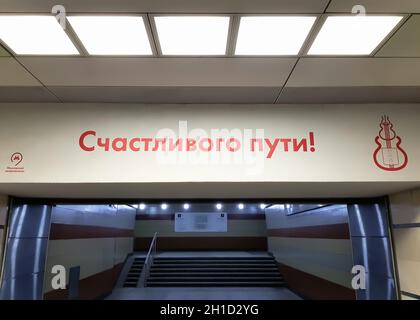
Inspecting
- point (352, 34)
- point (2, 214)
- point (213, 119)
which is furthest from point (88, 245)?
point (352, 34)

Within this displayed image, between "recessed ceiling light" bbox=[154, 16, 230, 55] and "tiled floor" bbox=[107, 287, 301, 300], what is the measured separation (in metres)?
7.73

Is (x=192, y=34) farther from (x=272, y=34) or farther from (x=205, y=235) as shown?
(x=205, y=235)

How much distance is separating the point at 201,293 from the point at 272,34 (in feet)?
29.0

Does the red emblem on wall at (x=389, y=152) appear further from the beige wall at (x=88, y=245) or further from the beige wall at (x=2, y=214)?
the beige wall at (x=88, y=245)

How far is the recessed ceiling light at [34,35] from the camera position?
1686mm

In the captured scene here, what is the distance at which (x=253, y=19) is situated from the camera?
169 centimetres

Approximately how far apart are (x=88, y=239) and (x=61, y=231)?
1.49 meters

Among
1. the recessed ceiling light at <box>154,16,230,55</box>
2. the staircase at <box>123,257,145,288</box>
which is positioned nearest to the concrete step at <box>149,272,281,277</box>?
the staircase at <box>123,257,145,288</box>

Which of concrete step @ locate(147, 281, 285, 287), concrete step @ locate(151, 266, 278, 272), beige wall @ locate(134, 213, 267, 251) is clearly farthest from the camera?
beige wall @ locate(134, 213, 267, 251)

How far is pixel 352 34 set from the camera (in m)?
1.82

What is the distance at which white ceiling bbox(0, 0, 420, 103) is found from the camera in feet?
5.35

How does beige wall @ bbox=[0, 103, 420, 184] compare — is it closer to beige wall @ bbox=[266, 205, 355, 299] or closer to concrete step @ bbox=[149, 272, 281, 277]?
beige wall @ bbox=[266, 205, 355, 299]

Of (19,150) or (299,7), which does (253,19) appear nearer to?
(299,7)
